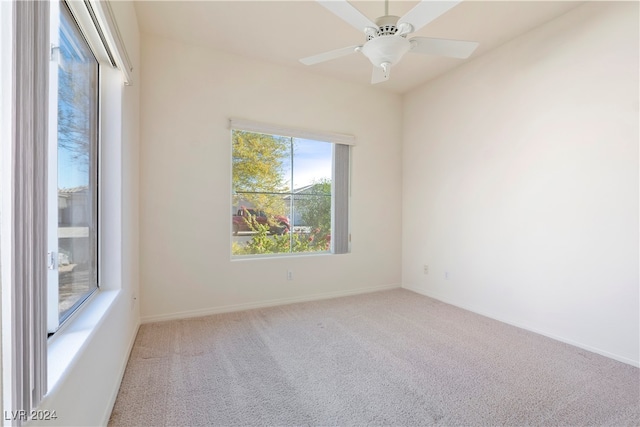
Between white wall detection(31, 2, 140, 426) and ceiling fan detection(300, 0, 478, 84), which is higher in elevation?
ceiling fan detection(300, 0, 478, 84)

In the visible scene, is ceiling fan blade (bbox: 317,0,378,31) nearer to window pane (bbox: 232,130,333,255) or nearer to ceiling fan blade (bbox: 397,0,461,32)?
ceiling fan blade (bbox: 397,0,461,32)

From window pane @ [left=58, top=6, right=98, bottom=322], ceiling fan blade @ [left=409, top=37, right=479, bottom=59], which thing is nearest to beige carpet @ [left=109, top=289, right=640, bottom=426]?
window pane @ [left=58, top=6, right=98, bottom=322]

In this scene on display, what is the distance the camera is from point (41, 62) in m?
0.84

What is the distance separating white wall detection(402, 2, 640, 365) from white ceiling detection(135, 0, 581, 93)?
0.34 meters

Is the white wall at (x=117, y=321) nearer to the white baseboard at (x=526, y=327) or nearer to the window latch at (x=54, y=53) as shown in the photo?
the window latch at (x=54, y=53)

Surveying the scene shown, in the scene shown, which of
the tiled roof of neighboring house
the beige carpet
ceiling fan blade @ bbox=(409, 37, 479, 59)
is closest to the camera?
the tiled roof of neighboring house

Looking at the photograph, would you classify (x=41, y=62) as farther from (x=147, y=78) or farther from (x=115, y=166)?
(x=147, y=78)

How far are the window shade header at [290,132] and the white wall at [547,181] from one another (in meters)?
1.26

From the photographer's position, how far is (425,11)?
1.62 m

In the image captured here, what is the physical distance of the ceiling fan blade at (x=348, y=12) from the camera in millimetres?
1611

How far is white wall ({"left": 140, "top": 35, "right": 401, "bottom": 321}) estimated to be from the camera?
10.1 ft

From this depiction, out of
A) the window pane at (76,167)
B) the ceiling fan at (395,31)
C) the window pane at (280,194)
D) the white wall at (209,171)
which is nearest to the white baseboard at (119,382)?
the white wall at (209,171)

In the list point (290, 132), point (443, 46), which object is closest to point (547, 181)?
point (443, 46)

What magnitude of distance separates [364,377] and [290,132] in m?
2.85
